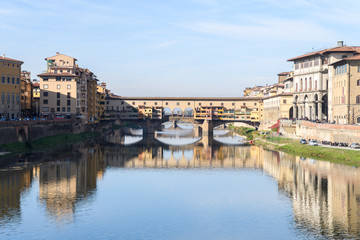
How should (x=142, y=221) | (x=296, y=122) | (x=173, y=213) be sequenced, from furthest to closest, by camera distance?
(x=296, y=122), (x=173, y=213), (x=142, y=221)

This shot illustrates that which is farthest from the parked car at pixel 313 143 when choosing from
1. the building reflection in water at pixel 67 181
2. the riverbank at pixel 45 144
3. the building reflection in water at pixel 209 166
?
the riverbank at pixel 45 144

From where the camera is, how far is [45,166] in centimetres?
6581

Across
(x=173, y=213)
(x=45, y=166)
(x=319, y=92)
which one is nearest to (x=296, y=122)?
(x=319, y=92)

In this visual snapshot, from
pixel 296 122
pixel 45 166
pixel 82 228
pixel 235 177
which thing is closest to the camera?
pixel 82 228

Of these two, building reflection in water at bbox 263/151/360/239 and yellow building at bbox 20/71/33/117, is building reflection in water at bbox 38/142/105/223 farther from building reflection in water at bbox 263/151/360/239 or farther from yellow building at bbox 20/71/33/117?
yellow building at bbox 20/71/33/117

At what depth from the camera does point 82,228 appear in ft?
118

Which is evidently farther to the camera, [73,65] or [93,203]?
[73,65]

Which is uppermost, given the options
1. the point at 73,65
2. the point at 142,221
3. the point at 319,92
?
the point at 73,65

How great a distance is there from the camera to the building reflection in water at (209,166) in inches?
1542

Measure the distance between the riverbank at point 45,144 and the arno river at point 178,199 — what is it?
11.9ft

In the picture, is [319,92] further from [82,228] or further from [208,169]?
[82,228]

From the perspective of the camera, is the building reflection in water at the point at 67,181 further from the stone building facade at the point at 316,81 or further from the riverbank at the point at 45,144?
the stone building facade at the point at 316,81

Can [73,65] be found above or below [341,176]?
above

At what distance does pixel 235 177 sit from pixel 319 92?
50.3 meters
